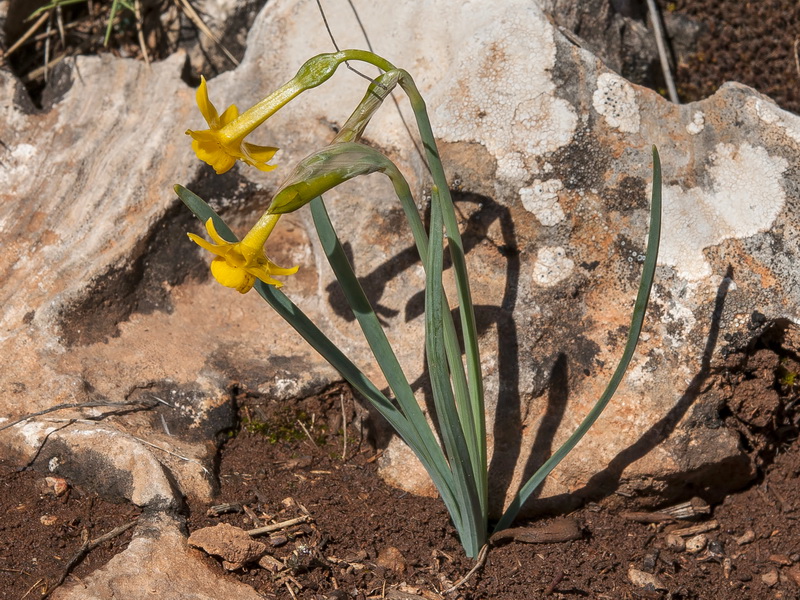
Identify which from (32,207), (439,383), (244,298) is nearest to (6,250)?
(32,207)

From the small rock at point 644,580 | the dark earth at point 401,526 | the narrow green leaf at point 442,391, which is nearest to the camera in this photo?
the narrow green leaf at point 442,391

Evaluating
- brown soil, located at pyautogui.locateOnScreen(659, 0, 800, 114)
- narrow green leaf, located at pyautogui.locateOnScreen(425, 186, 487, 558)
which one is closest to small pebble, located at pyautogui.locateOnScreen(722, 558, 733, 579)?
narrow green leaf, located at pyautogui.locateOnScreen(425, 186, 487, 558)

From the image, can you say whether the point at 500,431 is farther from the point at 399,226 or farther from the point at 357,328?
the point at 399,226

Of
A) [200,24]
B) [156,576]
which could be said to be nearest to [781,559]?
[156,576]

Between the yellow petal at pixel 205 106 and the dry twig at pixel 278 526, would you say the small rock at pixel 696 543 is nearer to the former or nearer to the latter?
the dry twig at pixel 278 526

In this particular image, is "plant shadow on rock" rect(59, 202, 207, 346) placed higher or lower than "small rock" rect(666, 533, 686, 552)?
higher

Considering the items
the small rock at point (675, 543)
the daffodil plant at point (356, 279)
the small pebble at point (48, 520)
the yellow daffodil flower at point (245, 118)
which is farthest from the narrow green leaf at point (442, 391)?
the small pebble at point (48, 520)

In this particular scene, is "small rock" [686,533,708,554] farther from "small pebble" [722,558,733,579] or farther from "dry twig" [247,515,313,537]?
"dry twig" [247,515,313,537]

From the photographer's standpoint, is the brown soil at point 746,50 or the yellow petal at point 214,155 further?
the brown soil at point 746,50
